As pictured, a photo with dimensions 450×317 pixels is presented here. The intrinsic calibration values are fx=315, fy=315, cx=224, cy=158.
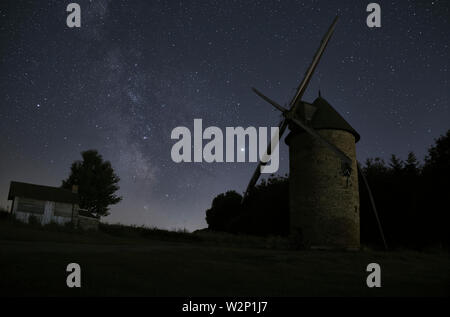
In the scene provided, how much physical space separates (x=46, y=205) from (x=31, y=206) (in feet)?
3.92

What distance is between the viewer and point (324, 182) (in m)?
19.0

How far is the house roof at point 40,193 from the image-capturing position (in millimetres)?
28516

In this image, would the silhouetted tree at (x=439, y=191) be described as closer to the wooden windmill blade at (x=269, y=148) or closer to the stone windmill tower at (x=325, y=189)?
the stone windmill tower at (x=325, y=189)

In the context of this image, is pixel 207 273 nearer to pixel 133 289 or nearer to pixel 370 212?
pixel 133 289

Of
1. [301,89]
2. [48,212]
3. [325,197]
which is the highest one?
[301,89]

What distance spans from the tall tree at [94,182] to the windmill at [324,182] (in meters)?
33.4

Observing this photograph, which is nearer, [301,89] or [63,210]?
[301,89]

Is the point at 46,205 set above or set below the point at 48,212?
above

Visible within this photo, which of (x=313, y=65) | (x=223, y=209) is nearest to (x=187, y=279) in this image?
(x=313, y=65)

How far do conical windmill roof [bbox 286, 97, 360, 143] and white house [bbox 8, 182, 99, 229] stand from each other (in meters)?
22.0

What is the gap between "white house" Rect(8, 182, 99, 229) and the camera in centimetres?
A: 2798

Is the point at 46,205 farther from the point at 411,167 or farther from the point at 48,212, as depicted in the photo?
the point at 411,167

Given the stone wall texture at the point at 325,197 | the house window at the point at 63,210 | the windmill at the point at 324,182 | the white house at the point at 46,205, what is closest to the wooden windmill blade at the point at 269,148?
the windmill at the point at 324,182

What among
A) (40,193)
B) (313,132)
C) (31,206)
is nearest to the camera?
(313,132)
